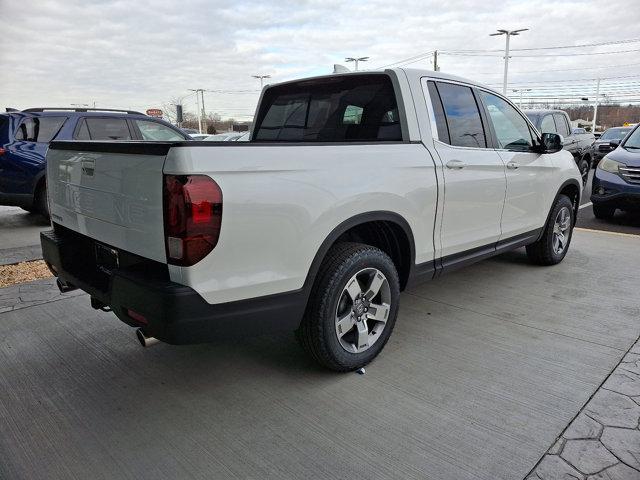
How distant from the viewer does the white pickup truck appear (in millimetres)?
2166

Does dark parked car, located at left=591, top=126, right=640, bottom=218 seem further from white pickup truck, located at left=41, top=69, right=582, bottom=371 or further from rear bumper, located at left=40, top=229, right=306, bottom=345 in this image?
rear bumper, located at left=40, top=229, right=306, bottom=345

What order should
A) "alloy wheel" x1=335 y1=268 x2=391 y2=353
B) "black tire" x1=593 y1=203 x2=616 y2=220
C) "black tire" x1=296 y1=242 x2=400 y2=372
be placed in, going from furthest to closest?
"black tire" x1=593 y1=203 x2=616 y2=220, "alloy wheel" x1=335 y1=268 x2=391 y2=353, "black tire" x1=296 y1=242 x2=400 y2=372

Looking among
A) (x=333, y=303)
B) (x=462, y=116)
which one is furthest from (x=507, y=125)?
(x=333, y=303)

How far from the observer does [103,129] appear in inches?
321

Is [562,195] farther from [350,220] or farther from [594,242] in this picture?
[350,220]

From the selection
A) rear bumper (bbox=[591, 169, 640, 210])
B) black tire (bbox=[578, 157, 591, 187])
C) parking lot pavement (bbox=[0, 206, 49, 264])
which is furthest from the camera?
black tire (bbox=[578, 157, 591, 187])

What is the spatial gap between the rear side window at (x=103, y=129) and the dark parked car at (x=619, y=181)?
7.97 meters

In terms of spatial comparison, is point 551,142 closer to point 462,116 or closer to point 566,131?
point 462,116

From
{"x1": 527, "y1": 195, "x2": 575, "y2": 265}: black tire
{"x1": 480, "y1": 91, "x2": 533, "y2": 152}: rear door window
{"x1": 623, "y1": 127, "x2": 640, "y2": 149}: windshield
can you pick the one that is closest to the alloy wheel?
{"x1": 480, "y1": 91, "x2": 533, "y2": 152}: rear door window

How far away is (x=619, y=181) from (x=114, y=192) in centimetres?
768

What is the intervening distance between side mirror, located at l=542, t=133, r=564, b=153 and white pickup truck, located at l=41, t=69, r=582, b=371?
335mm

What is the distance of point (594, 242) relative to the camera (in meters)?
6.42

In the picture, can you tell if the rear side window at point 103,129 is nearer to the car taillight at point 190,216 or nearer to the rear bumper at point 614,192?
the car taillight at point 190,216

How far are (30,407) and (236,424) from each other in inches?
46.8
